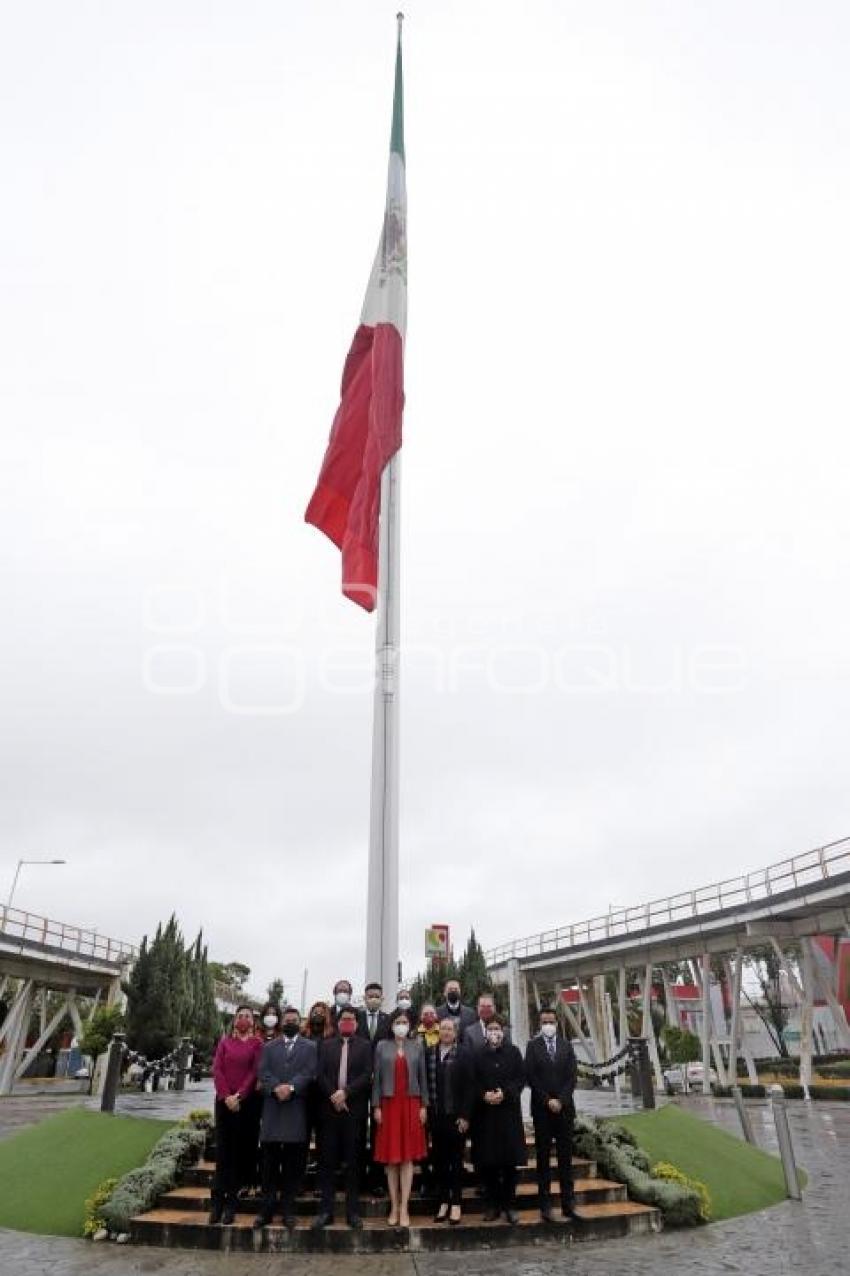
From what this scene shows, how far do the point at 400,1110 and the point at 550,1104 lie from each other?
1.48 m

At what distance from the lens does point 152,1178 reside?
801cm

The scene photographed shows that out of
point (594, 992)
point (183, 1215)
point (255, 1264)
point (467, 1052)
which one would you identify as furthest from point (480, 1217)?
point (594, 992)

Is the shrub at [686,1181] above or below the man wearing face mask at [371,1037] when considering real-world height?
below

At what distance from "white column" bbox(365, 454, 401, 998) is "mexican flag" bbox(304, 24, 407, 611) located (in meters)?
0.26

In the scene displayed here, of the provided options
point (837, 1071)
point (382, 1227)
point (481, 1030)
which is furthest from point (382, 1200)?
point (837, 1071)

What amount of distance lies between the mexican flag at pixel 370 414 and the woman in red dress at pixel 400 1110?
6132 mm

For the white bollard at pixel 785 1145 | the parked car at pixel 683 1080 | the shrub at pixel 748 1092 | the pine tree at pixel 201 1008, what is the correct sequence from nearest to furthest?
the white bollard at pixel 785 1145
the shrub at pixel 748 1092
the parked car at pixel 683 1080
the pine tree at pixel 201 1008

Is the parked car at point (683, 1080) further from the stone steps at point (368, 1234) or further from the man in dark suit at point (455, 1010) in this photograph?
the stone steps at point (368, 1234)

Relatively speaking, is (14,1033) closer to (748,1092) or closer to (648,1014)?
(648,1014)

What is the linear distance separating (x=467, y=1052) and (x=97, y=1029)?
26121 millimetres

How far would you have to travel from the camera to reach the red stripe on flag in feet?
40.5

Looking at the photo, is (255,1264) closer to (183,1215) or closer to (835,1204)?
(183,1215)

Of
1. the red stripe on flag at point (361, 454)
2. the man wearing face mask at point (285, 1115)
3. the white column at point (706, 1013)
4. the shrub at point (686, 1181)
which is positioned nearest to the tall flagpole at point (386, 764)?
the red stripe on flag at point (361, 454)

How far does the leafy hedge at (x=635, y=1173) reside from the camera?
25.4 ft
